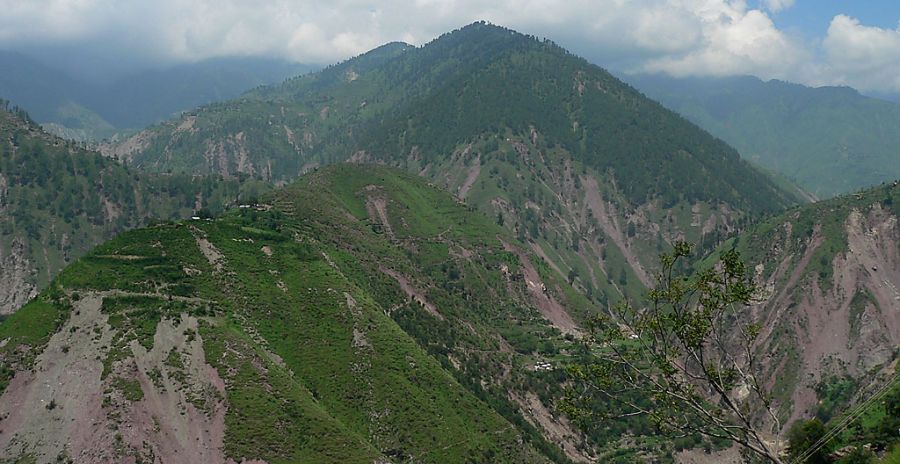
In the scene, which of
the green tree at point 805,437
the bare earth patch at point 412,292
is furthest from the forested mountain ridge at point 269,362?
the green tree at point 805,437

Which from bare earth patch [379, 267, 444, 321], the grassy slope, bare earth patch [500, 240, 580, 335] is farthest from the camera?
bare earth patch [500, 240, 580, 335]

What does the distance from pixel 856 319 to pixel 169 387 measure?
146536 mm

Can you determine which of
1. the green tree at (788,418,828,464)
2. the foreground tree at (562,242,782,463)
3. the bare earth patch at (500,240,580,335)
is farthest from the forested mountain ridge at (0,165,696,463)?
the foreground tree at (562,242,782,463)

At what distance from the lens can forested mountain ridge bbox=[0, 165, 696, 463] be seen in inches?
2899

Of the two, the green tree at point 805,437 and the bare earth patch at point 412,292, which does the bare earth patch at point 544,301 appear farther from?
the green tree at point 805,437

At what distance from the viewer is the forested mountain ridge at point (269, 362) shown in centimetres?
7362

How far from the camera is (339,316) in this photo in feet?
326

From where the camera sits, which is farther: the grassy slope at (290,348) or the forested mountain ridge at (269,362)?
the grassy slope at (290,348)

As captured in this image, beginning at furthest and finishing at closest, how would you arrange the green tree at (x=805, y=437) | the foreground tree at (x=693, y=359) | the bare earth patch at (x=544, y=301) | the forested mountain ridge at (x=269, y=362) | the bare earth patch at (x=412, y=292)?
the bare earth patch at (x=544, y=301)
the bare earth patch at (x=412, y=292)
the forested mountain ridge at (x=269, y=362)
the green tree at (x=805, y=437)
the foreground tree at (x=693, y=359)

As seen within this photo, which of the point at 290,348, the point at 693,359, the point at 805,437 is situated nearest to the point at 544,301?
the point at 290,348

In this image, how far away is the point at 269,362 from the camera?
85.4m

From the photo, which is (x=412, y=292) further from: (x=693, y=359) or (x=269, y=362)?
(x=693, y=359)

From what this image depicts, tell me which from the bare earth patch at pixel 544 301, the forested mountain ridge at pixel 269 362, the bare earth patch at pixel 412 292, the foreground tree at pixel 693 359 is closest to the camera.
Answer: the foreground tree at pixel 693 359

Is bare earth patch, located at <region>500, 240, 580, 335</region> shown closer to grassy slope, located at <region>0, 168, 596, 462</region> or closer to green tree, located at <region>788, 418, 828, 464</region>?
grassy slope, located at <region>0, 168, 596, 462</region>
